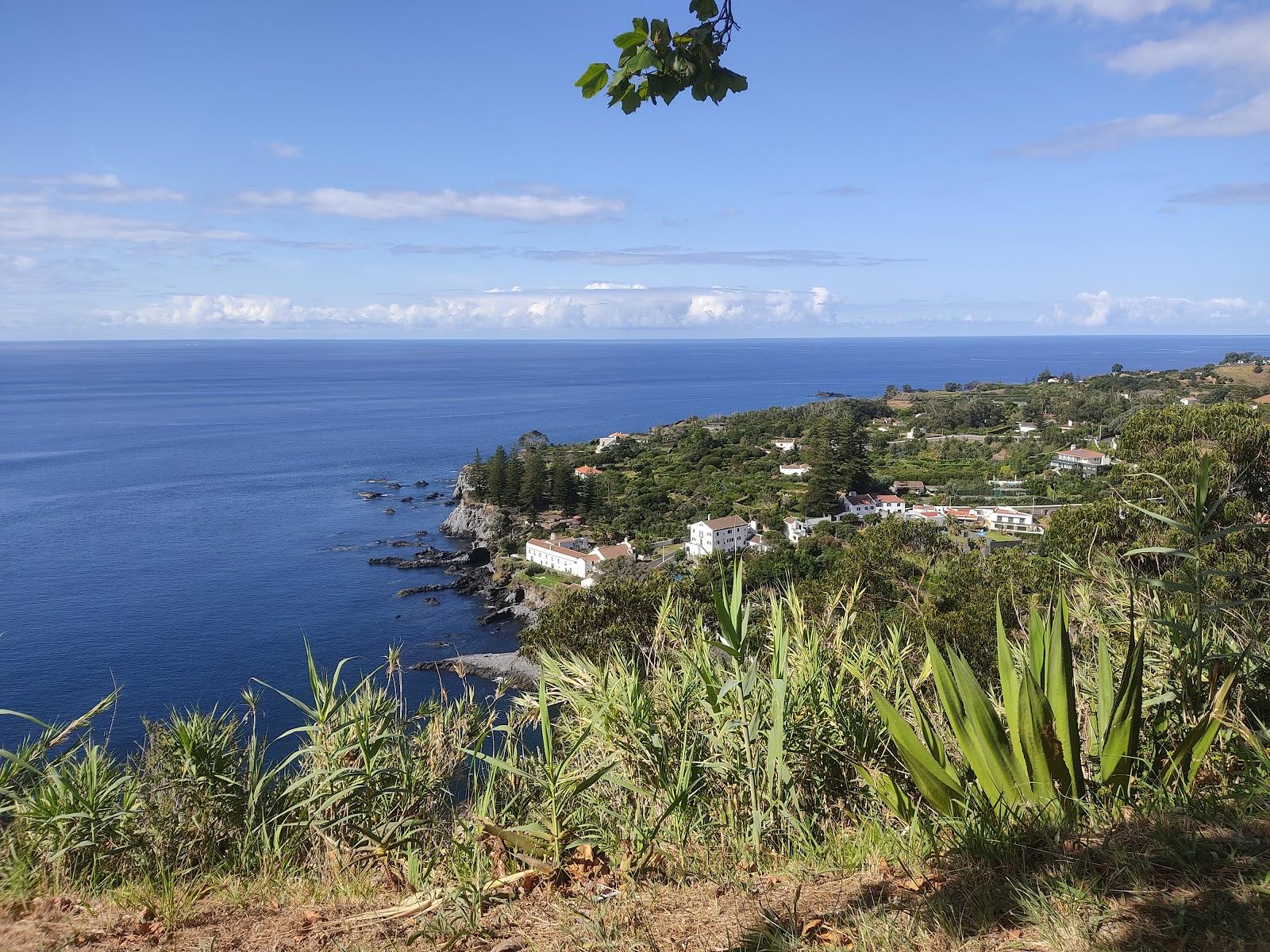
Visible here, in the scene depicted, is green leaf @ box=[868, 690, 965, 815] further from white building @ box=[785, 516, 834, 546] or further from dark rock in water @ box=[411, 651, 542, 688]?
white building @ box=[785, 516, 834, 546]

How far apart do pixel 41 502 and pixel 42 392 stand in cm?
7744

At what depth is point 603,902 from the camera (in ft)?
7.73

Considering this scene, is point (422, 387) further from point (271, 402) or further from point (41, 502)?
point (41, 502)

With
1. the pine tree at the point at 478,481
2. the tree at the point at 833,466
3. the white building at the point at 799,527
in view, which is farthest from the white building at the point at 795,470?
the pine tree at the point at 478,481

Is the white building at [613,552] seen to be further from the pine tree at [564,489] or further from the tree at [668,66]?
the tree at [668,66]

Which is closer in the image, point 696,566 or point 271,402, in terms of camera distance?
point 696,566

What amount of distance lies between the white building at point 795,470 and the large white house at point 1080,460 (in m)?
12.3

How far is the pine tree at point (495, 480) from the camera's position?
135 ft

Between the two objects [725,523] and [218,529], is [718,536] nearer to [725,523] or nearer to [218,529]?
[725,523]

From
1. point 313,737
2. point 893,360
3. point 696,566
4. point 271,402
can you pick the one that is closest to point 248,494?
point 696,566

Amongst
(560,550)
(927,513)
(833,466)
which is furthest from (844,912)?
(833,466)

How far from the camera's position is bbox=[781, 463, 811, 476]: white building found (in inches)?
1750

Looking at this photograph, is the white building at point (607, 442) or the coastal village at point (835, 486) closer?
the coastal village at point (835, 486)

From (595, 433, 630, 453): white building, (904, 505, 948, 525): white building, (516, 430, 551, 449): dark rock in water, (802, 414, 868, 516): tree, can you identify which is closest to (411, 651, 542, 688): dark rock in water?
(904, 505, 948, 525): white building
